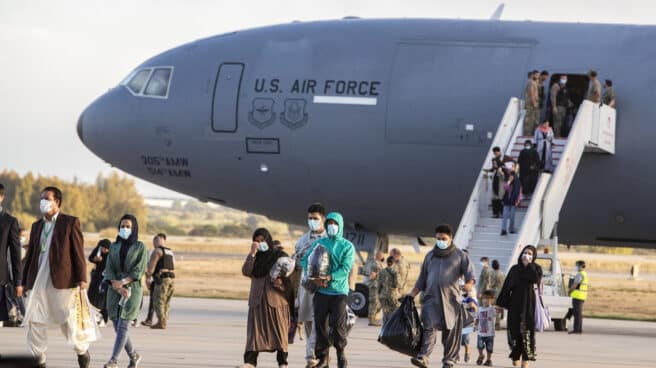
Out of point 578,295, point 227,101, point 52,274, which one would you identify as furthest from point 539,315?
point 227,101

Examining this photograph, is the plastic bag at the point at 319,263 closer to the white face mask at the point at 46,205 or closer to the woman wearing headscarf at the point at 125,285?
the woman wearing headscarf at the point at 125,285

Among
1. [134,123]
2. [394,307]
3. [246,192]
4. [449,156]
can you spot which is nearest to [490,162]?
[449,156]

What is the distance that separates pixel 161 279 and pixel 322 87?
5843 millimetres

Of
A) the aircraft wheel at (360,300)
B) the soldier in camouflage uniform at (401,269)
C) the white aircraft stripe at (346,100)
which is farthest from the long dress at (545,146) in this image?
the aircraft wheel at (360,300)

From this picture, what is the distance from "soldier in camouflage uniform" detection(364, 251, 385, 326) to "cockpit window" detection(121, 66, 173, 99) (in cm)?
593

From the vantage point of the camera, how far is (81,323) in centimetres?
1538

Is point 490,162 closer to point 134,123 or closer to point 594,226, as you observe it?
point 594,226

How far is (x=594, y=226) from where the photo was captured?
2803 cm

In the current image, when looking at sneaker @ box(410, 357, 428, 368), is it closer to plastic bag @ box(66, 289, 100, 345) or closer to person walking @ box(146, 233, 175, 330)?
plastic bag @ box(66, 289, 100, 345)

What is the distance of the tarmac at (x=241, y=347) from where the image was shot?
18.6 meters

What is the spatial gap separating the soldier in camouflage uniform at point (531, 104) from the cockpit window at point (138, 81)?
882 cm

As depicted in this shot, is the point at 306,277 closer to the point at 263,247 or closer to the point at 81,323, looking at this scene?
the point at 263,247

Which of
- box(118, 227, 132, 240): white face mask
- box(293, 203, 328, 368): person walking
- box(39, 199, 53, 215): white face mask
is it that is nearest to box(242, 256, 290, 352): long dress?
box(293, 203, 328, 368): person walking

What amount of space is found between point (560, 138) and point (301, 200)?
19.2ft
